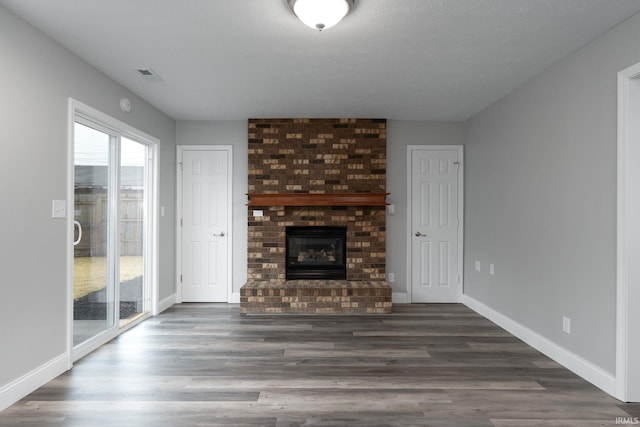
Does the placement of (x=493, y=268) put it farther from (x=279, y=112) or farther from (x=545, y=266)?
(x=279, y=112)

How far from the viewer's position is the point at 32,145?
244 cm

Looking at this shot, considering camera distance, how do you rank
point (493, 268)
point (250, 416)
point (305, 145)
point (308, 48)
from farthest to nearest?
point (305, 145) < point (493, 268) < point (308, 48) < point (250, 416)

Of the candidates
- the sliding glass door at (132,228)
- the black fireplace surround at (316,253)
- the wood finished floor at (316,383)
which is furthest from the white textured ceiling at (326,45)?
the wood finished floor at (316,383)

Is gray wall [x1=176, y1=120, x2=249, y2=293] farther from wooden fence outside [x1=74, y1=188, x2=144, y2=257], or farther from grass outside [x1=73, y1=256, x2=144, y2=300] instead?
grass outside [x1=73, y1=256, x2=144, y2=300]

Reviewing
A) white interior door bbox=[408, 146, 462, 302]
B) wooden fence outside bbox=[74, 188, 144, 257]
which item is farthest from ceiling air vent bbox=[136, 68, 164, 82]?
white interior door bbox=[408, 146, 462, 302]

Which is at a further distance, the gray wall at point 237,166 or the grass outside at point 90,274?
the gray wall at point 237,166

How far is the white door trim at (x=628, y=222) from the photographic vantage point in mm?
2297

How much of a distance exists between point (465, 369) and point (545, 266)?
1192 millimetres

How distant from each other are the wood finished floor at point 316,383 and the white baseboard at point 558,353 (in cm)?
7

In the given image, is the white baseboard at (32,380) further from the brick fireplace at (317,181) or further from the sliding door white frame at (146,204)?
the brick fireplace at (317,181)

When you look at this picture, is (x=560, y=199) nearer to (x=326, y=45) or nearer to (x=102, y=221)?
(x=326, y=45)

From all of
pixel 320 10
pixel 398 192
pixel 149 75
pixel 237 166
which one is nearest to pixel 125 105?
pixel 149 75

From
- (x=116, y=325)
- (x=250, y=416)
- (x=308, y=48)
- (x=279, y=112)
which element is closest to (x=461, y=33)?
(x=308, y=48)

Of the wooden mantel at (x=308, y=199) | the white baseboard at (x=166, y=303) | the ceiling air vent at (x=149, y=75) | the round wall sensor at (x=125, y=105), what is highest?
the ceiling air vent at (x=149, y=75)
